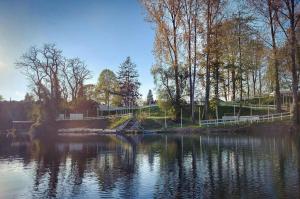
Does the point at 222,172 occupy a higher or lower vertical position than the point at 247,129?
lower

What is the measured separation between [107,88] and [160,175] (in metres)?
85.7

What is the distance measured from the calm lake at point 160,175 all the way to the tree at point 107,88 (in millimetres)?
71271

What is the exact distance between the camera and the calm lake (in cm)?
1737

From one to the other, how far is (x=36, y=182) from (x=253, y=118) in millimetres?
39033

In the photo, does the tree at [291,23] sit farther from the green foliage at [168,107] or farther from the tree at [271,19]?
the green foliage at [168,107]

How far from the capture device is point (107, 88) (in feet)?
349

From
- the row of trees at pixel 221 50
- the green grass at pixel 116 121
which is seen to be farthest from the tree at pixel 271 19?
the green grass at pixel 116 121

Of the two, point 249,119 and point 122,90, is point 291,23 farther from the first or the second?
point 122,90

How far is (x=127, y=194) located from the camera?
1712 cm

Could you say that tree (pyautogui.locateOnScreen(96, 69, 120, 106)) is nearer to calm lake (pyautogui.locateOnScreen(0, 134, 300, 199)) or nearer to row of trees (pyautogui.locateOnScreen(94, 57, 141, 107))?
row of trees (pyautogui.locateOnScreen(94, 57, 141, 107))

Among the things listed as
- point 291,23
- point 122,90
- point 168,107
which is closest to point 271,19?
point 291,23

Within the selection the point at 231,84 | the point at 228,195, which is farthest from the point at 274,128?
the point at 228,195

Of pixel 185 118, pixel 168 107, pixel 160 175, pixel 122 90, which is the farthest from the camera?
pixel 122 90

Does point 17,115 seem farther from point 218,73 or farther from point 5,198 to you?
point 5,198
